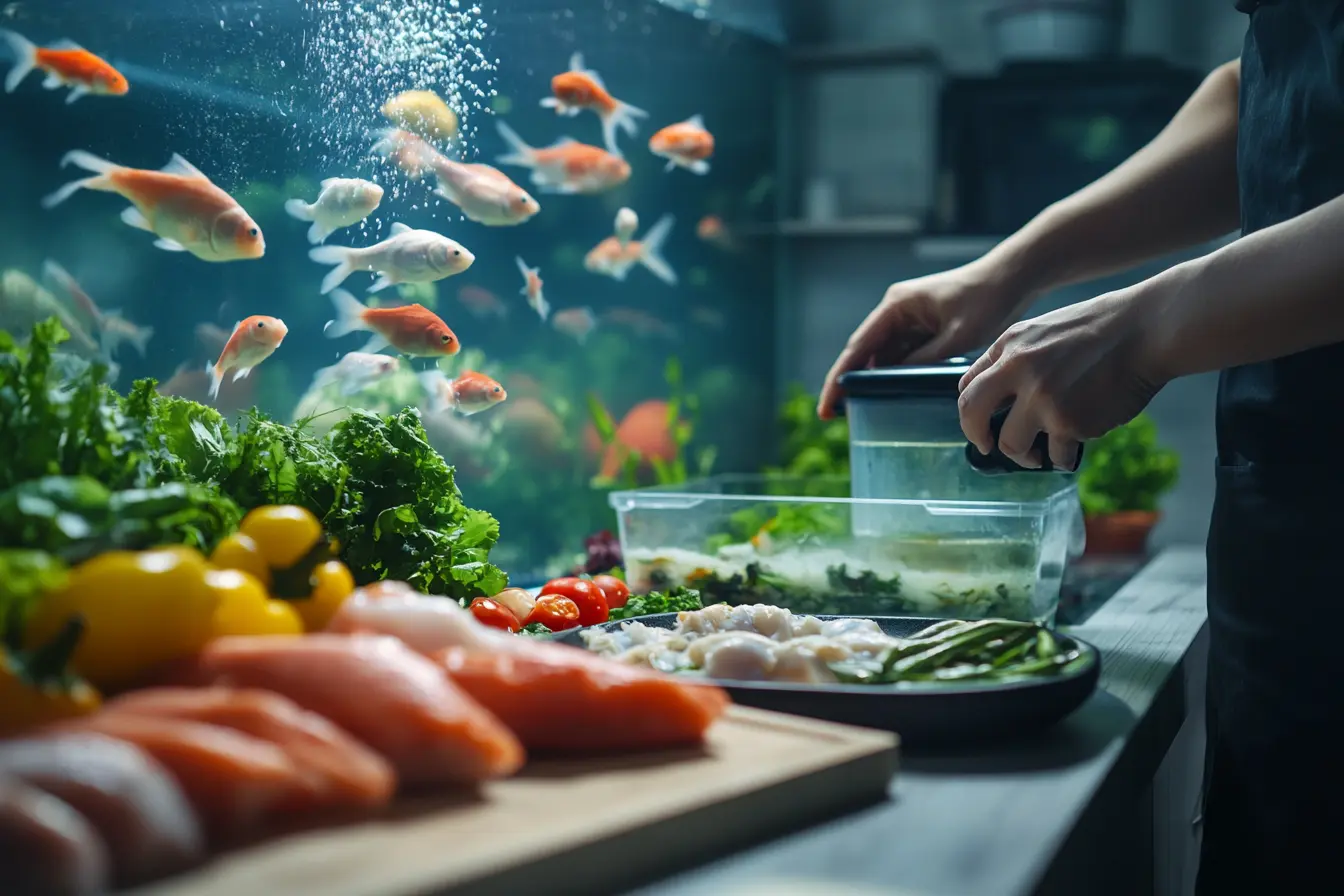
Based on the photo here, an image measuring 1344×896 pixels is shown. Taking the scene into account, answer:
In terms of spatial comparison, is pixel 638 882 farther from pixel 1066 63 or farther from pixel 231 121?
pixel 1066 63

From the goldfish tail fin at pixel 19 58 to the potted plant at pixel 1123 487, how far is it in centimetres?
211

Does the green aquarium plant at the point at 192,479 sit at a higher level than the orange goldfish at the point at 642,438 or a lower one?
higher

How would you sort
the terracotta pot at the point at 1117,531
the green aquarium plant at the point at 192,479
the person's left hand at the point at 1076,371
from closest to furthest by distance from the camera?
the green aquarium plant at the point at 192,479 < the person's left hand at the point at 1076,371 < the terracotta pot at the point at 1117,531

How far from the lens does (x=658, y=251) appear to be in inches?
99.5

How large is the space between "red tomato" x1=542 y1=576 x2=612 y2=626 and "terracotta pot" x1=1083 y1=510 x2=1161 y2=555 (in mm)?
1461

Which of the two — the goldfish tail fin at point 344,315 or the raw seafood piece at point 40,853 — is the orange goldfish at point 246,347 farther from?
the raw seafood piece at point 40,853

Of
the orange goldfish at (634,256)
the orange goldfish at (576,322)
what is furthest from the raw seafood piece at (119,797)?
the orange goldfish at (634,256)

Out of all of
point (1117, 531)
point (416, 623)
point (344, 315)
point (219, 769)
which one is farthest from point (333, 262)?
point (1117, 531)

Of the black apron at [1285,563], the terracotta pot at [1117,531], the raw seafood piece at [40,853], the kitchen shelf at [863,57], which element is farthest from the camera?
the kitchen shelf at [863,57]

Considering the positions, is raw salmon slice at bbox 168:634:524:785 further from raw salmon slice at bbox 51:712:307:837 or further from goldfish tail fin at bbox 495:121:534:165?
goldfish tail fin at bbox 495:121:534:165

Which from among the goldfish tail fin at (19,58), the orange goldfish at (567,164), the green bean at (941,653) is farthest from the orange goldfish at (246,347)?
the green bean at (941,653)

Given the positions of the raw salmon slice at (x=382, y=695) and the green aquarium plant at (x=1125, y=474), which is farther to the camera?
the green aquarium plant at (x=1125, y=474)

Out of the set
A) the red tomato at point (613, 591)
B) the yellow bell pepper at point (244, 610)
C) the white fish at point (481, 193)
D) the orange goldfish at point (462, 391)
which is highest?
the white fish at point (481, 193)

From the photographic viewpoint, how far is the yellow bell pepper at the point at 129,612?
712mm
